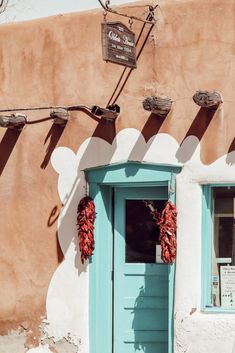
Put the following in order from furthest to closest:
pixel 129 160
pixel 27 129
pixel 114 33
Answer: pixel 27 129, pixel 129 160, pixel 114 33

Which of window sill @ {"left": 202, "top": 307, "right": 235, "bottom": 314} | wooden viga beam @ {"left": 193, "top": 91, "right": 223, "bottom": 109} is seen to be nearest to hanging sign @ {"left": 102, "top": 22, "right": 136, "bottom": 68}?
wooden viga beam @ {"left": 193, "top": 91, "right": 223, "bottom": 109}

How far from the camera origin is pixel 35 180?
33.3 feet

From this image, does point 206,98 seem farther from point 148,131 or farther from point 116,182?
point 116,182

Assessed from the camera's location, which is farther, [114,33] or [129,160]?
[129,160]

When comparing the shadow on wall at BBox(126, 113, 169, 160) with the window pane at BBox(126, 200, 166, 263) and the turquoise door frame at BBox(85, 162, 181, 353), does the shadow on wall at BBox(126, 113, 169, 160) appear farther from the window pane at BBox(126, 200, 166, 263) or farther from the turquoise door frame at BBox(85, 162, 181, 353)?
the window pane at BBox(126, 200, 166, 263)

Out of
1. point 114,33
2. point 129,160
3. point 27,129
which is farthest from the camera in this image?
point 27,129

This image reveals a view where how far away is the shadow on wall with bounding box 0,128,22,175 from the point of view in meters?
10.3

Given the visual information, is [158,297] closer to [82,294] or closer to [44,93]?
[82,294]

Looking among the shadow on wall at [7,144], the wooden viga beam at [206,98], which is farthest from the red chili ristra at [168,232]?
the shadow on wall at [7,144]

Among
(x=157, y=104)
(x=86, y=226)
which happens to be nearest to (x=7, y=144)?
(x=86, y=226)

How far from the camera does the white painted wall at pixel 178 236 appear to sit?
919 cm

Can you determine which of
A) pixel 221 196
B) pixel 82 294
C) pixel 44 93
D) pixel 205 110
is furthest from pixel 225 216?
pixel 44 93

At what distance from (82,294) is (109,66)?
2.55m

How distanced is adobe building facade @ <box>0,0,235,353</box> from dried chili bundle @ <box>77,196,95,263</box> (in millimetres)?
122
